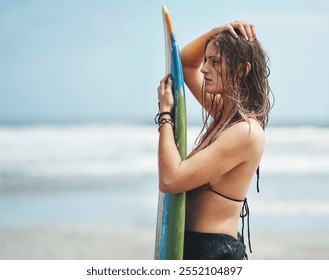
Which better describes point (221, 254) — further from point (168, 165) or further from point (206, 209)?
point (168, 165)

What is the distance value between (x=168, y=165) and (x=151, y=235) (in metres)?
4.23

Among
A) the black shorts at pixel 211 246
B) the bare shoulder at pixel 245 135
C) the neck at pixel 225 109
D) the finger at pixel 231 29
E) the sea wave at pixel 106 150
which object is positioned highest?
the finger at pixel 231 29

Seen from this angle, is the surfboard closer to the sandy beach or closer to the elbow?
the elbow

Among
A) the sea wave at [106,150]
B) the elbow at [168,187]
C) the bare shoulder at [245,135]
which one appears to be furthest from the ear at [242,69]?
the sea wave at [106,150]

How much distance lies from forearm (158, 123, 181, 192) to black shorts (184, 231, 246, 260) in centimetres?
19

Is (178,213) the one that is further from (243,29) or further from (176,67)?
(243,29)

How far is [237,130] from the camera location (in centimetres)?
174

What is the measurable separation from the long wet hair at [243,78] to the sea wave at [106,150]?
24.3ft

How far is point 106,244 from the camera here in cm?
550

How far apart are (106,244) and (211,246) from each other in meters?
3.83

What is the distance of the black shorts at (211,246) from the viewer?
1791 mm

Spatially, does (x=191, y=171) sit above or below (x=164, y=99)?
below

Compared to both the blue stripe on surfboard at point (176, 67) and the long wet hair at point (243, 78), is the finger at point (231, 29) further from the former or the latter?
the blue stripe on surfboard at point (176, 67)
